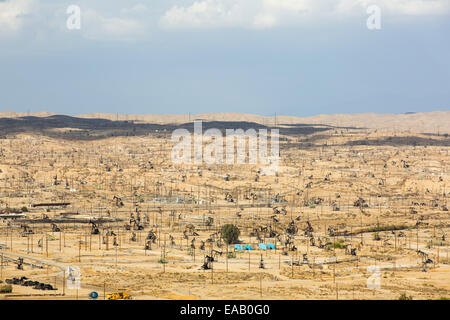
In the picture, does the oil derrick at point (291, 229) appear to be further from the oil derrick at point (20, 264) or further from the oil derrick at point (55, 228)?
the oil derrick at point (20, 264)

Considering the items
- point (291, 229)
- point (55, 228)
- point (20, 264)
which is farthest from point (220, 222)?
point (20, 264)

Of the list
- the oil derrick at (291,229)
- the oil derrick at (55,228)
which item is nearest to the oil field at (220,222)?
the oil derrick at (291,229)

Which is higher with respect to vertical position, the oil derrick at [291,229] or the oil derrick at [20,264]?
the oil derrick at [20,264]

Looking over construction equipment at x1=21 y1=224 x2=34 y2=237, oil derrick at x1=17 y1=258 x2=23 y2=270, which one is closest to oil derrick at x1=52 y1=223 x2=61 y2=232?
construction equipment at x1=21 y1=224 x2=34 y2=237

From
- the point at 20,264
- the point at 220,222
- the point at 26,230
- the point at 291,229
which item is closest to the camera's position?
the point at 20,264

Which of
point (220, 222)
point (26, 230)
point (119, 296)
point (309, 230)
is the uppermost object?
point (119, 296)

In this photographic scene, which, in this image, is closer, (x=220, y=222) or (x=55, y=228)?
(x=55, y=228)

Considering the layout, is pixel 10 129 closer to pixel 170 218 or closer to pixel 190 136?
pixel 190 136

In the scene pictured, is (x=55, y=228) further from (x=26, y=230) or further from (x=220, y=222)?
(x=220, y=222)
